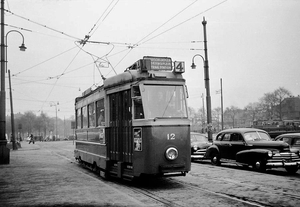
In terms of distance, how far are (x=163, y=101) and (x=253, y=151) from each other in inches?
235

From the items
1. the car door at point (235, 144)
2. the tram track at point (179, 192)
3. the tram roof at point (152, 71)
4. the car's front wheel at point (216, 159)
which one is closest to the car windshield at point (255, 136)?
the car door at point (235, 144)

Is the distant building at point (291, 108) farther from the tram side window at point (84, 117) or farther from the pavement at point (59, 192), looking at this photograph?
the pavement at point (59, 192)

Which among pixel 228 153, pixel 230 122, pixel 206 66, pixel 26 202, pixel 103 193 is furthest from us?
pixel 230 122

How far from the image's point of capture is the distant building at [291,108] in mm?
87438

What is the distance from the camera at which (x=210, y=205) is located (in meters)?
7.41

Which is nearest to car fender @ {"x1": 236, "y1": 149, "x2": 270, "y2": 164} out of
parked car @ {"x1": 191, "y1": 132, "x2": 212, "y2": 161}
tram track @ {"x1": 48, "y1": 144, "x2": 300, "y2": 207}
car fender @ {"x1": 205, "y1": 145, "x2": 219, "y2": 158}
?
car fender @ {"x1": 205, "y1": 145, "x2": 219, "y2": 158}

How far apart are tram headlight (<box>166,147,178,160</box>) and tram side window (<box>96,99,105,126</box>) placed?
3.23m

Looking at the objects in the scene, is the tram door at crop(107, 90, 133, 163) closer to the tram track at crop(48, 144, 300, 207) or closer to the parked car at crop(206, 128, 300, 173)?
the tram track at crop(48, 144, 300, 207)

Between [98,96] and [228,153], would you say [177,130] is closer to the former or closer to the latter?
[98,96]

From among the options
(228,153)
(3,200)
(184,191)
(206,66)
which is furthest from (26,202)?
(206,66)

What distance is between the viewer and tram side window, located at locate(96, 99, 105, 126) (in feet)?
39.3

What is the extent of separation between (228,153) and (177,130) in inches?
263

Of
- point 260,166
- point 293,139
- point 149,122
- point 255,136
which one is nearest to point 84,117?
point 149,122

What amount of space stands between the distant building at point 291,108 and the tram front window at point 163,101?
3245 inches
